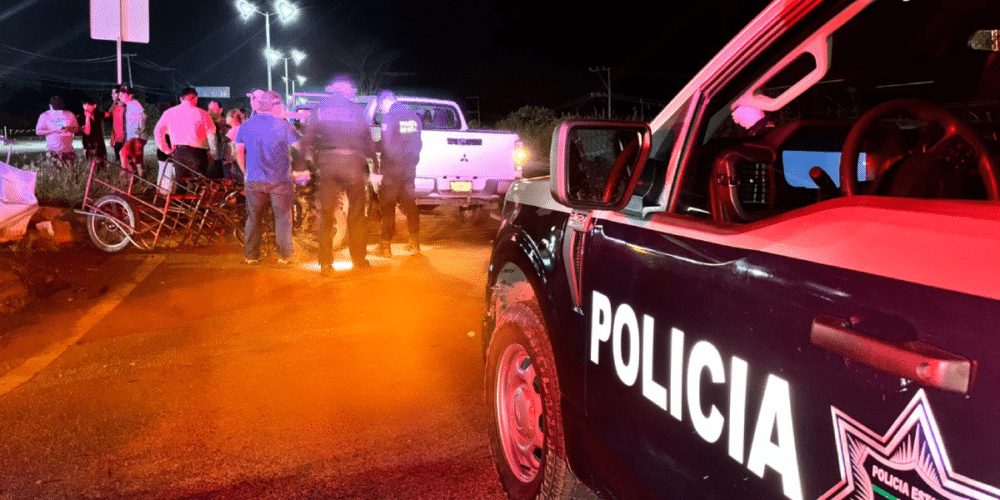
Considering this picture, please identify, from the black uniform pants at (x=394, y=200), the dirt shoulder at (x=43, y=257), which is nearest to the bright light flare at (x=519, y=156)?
the black uniform pants at (x=394, y=200)

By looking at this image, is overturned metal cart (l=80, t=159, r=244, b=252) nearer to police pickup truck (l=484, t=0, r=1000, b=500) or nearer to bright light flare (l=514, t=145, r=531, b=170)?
bright light flare (l=514, t=145, r=531, b=170)

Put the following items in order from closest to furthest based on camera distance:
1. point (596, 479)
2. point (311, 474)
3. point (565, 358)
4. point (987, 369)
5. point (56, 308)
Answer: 1. point (987, 369)
2. point (596, 479)
3. point (565, 358)
4. point (311, 474)
5. point (56, 308)

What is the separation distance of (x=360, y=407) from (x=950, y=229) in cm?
392

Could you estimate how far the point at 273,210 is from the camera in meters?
10.1

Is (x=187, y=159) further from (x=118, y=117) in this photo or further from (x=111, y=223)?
(x=118, y=117)

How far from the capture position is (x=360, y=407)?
5004 millimetres

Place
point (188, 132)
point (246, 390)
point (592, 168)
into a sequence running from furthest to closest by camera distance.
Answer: point (188, 132)
point (246, 390)
point (592, 168)

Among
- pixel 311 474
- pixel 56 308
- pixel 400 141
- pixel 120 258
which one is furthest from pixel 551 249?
pixel 120 258

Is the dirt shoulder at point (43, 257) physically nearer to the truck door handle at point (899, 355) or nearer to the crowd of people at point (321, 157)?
the crowd of people at point (321, 157)

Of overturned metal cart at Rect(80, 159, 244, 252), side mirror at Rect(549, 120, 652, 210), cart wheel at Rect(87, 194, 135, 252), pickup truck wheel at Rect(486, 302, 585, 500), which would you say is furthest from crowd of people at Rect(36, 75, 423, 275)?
side mirror at Rect(549, 120, 652, 210)

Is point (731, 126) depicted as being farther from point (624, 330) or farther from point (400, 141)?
point (400, 141)

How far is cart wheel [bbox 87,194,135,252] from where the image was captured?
10.6 m

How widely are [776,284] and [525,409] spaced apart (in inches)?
75.4

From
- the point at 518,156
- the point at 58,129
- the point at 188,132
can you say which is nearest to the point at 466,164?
the point at 518,156
